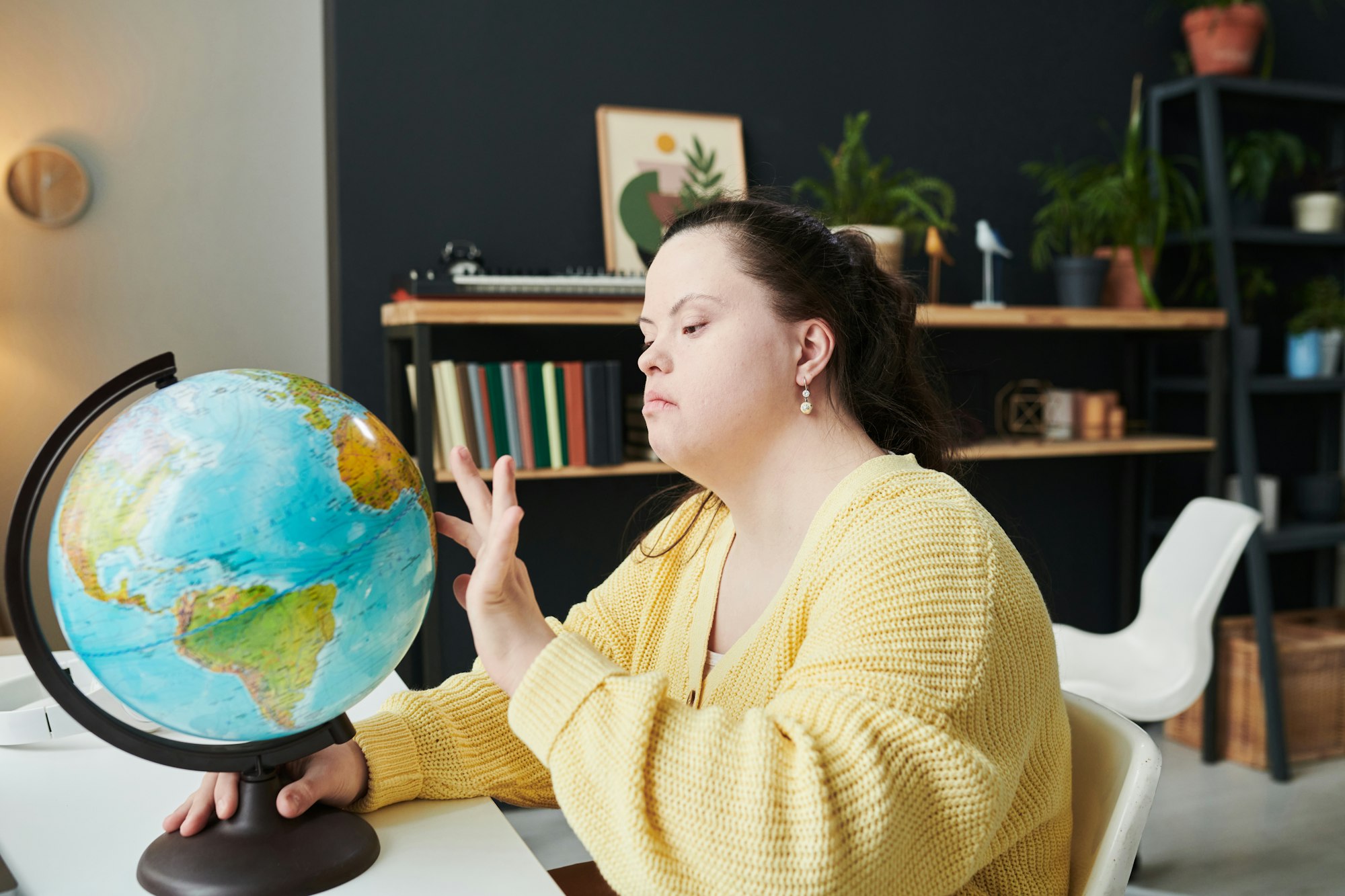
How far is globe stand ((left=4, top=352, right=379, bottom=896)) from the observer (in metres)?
0.86

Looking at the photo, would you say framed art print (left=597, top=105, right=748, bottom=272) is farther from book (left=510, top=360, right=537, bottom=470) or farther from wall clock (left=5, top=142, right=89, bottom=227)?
wall clock (left=5, top=142, right=89, bottom=227)

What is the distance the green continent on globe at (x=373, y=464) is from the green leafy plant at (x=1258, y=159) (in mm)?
3238

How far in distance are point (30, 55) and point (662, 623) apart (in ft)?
7.50

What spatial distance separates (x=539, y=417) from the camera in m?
2.68

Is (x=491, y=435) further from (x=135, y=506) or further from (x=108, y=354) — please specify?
(x=135, y=506)

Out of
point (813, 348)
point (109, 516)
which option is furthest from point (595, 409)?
point (109, 516)

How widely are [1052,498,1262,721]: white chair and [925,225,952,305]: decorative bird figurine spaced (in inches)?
36.7

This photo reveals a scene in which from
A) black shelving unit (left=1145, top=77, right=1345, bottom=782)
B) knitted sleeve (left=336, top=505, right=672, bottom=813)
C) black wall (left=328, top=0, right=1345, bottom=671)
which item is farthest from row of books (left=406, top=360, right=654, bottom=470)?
black shelving unit (left=1145, top=77, right=1345, bottom=782)

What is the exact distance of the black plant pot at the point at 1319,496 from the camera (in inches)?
138

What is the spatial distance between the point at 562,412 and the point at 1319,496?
2.49m

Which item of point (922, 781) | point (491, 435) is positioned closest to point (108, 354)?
point (491, 435)

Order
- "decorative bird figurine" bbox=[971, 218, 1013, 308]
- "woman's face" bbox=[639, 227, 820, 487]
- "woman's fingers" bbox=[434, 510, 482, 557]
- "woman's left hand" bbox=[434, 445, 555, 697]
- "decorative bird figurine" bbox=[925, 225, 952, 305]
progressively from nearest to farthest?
"woman's left hand" bbox=[434, 445, 555, 697], "woman's fingers" bbox=[434, 510, 482, 557], "woman's face" bbox=[639, 227, 820, 487], "decorative bird figurine" bbox=[925, 225, 952, 305], "decorative bird figurine" bbox=[971, 218, 1013, 308]

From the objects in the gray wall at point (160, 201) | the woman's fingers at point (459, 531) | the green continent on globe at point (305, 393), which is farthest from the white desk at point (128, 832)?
the gray wall at point (160, 201)

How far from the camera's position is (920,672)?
0.91m
